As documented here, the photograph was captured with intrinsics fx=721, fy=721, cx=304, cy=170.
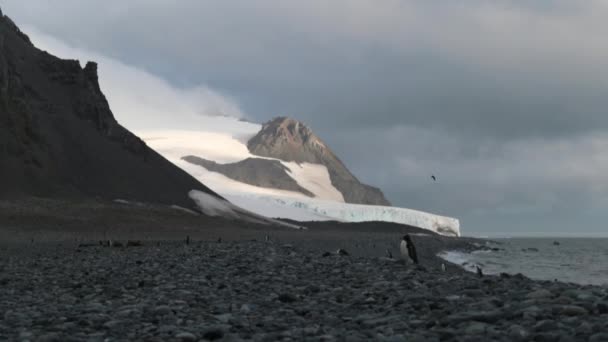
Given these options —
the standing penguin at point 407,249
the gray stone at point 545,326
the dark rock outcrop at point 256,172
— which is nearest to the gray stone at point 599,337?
the gray stone at point 545,326

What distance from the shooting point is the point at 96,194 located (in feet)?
248

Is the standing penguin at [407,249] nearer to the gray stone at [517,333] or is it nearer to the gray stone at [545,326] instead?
the gray stone at [545,326]

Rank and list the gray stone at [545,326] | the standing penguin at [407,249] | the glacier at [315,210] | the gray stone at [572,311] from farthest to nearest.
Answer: the glacier at [315,210], the standing penguin at [407,249], the gray stone at [572,311], the gray stone at [545,326]

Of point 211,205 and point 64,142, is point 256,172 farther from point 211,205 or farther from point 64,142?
point 64,142

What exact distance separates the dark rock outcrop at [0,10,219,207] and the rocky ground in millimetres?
53167

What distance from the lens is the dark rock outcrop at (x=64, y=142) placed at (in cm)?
7062

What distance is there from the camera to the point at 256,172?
193m

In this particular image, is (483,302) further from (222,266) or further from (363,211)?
(363,211)

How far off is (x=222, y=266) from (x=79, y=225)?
42.1m

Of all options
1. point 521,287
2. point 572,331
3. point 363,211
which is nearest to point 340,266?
point 521,287

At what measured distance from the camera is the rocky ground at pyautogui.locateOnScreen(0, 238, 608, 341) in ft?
25.0

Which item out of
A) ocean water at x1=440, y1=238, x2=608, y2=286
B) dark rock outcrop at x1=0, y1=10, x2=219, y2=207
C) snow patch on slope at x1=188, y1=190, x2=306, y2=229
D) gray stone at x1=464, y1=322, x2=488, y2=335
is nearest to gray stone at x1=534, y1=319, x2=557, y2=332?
gray stone at x1=464, y1=322, x2=488, y2=335

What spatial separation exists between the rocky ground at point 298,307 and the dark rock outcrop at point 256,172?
17066cm

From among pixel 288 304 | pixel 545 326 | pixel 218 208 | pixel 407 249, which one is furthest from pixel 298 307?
pixel 218 208
